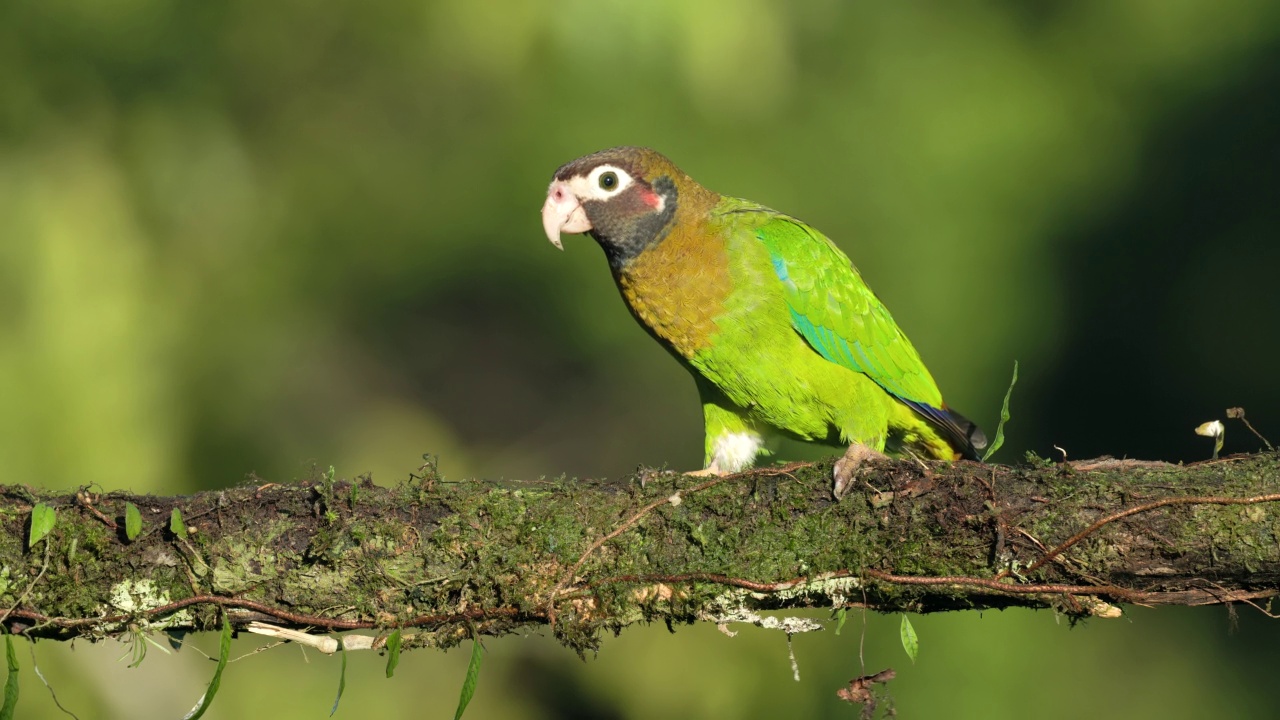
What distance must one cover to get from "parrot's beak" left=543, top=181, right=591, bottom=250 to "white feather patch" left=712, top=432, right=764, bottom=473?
4.03 feet

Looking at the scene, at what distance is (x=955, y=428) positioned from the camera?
17.5 ft

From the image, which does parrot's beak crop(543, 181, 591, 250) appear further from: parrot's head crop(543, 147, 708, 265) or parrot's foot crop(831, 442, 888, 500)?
parrot's foot crop(831, 442, 888, 500)

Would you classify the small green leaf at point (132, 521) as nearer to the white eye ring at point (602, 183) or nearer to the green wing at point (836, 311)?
the white eye ring at point (602, 183)

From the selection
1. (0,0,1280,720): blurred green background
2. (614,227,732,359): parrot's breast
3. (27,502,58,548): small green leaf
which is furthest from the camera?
(0,0,1280,720): blurred green background

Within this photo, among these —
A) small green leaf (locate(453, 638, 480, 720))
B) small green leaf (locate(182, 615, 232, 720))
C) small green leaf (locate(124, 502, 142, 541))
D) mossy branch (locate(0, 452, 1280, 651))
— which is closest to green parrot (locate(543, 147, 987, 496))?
mossy branch (locate(0, 452, 1280, 651))

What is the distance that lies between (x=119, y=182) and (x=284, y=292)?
249 cm

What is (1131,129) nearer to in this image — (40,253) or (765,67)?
(765,67)

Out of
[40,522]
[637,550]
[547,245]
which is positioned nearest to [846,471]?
[637,550]

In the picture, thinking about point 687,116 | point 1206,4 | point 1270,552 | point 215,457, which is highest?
point 1206,4

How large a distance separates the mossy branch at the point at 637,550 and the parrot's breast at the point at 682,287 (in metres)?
1.30

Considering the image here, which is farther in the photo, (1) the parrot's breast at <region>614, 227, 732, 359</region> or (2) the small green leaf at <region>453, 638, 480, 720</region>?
(1) the parrot's breast at <region>614, 227, 732, 359</region>

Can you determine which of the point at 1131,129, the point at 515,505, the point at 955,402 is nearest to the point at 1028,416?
the point at 955,402

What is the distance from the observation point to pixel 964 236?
31.2 feet

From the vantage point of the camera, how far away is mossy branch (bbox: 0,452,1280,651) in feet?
11.2
